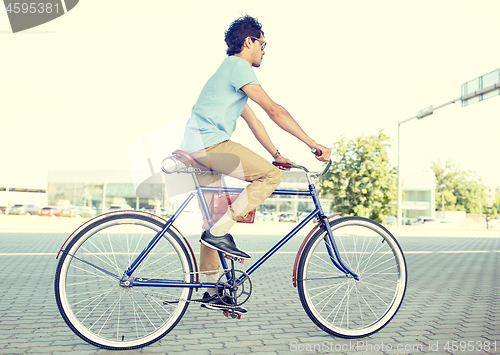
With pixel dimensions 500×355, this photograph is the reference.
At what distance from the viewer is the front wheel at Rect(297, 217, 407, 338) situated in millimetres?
3299

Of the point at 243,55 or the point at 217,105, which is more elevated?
the point at 243,55

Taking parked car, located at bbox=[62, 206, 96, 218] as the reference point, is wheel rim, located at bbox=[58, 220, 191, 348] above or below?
above

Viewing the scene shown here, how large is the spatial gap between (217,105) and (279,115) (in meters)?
0.44

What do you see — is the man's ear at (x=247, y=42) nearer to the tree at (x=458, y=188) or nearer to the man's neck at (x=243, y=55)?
the man's neck at (x=243, y=55)

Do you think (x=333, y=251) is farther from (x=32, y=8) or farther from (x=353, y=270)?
(x=32, y=8)

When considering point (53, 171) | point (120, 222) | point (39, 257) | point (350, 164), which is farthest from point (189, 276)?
point (53, 171)

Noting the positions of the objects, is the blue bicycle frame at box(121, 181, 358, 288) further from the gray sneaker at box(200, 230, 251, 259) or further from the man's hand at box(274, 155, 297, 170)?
the man's hand at box(274, 155, 297, 170)

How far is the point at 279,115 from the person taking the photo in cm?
312

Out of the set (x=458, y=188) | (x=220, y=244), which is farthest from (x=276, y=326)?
(x=458, y=188)

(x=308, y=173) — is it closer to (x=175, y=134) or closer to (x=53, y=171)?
(x=175, y=134)

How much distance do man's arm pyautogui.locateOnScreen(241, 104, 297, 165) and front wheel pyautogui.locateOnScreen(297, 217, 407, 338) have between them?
2.57ft

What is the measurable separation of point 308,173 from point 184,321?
164 centimetres

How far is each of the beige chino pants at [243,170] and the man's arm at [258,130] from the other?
1.76 feet

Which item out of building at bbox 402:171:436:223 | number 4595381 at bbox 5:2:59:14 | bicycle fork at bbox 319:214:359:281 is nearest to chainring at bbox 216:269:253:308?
bicycle fork at bbox 319:214:359:281
